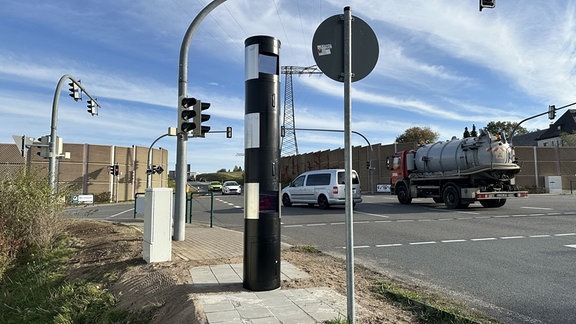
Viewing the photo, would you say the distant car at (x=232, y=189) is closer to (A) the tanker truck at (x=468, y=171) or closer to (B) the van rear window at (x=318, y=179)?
(B) the van rear window at (x=318, y=179)

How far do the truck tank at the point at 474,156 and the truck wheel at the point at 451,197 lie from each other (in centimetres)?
74

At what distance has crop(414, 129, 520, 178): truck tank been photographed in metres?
16.9

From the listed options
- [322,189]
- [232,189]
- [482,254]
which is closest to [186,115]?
[482,254]

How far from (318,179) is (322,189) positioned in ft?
2.10

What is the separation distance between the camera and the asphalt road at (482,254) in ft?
16.0

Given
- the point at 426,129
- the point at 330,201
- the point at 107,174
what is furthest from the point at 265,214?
the point at 426,129

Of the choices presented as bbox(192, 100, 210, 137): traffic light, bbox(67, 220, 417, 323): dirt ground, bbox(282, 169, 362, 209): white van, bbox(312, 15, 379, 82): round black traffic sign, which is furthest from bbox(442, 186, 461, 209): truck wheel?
bbox(312, 15, 379, 82): round black traffic sign

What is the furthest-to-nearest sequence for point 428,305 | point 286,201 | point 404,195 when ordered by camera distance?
point 286,201, point 404,195, point 428,305

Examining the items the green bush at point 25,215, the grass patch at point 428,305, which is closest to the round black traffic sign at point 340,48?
the grass patch at point 428,305

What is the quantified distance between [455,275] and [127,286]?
475cm

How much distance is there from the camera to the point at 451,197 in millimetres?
18328

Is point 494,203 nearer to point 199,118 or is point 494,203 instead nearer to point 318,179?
point 318,179

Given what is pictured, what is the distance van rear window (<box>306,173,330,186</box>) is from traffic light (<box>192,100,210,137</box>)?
1103cm

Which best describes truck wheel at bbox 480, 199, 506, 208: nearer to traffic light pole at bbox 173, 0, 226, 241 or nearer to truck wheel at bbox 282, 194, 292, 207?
truck wheel at bbox 282, 194, 292, 207
